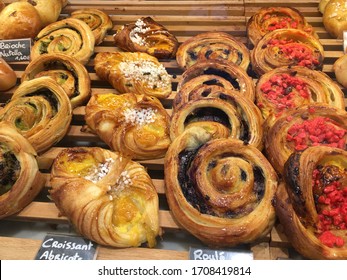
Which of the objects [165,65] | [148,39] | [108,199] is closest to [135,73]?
[165,65]

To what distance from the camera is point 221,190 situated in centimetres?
205

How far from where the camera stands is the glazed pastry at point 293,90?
2.60 m

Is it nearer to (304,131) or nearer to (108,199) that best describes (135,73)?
(108,199)

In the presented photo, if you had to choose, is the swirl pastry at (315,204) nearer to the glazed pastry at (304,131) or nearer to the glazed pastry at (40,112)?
the glazed pastry at (304,131)

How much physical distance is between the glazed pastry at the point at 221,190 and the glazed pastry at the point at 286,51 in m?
1.07

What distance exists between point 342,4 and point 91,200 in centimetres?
286

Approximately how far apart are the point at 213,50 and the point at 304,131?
1.23 metres

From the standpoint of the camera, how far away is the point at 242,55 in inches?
121

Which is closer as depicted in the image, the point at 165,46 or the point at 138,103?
the point at 138,103

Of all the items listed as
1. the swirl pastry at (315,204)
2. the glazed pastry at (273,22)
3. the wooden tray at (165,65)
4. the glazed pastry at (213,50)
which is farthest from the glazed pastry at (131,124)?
the glazed pastry at (273,22)
